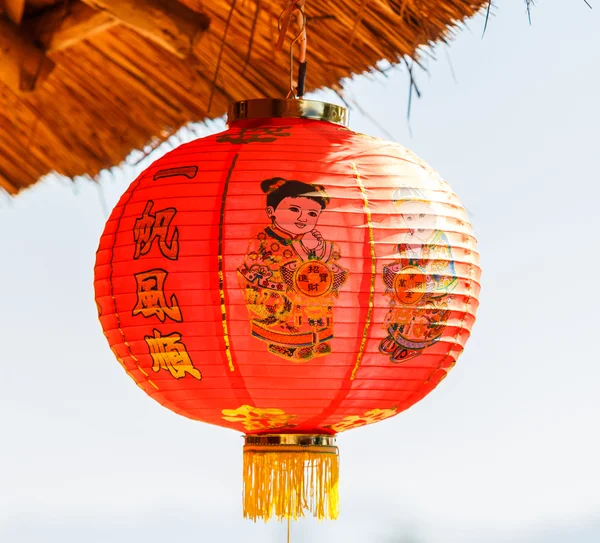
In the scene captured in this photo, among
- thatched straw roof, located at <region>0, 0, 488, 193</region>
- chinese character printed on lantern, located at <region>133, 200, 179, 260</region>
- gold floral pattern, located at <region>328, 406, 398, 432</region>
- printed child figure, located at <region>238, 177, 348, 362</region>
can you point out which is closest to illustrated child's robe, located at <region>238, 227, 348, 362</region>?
printed child figure, located at <region>238, 177, 348, 362</region>

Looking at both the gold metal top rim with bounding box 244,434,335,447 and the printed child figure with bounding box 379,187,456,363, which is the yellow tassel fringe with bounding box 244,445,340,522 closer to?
the gold metal top rim with bounding box 244,434,335,447

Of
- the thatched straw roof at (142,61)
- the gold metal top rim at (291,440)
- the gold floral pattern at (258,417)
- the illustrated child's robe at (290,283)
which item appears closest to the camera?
the illustrated child's robe at (290,283)

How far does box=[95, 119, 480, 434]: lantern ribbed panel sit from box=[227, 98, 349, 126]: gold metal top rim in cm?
6

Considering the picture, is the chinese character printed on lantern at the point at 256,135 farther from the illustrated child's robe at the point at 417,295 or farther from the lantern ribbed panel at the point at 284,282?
the illustrated child's robe at the point at 417,295

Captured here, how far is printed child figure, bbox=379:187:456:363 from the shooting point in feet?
5.65

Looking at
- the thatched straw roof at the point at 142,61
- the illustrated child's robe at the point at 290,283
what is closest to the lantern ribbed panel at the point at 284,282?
the illustrated child's robe at the point at 290,283

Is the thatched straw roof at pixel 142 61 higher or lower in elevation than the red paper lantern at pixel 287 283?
higher

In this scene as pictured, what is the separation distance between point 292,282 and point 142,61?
1.20 metres

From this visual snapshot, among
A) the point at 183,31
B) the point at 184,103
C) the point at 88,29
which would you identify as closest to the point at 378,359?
the point at 183,31

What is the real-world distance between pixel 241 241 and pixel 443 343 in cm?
36

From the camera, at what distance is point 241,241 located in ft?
5.53

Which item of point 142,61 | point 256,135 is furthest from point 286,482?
point 142,61

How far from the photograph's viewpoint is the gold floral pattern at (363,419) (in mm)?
1857

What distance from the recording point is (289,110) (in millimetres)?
1927
